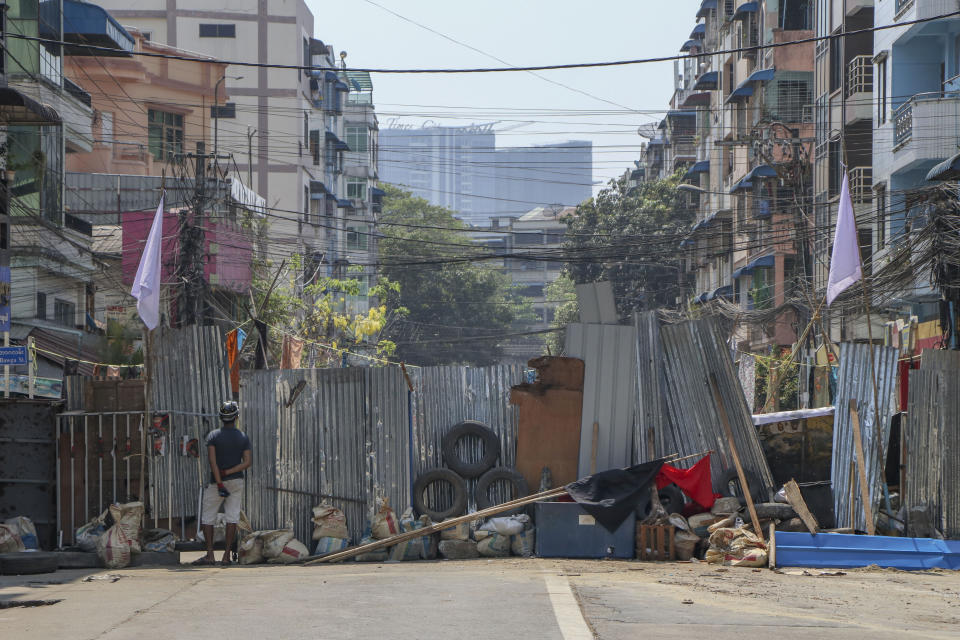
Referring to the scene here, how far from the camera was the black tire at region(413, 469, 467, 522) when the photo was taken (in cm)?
1520

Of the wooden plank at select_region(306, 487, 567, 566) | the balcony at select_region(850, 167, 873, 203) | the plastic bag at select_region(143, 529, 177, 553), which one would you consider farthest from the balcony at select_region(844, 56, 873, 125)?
the plastic bag at select_region(143, 529, 177, 553)

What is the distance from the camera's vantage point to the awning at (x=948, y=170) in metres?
17.2

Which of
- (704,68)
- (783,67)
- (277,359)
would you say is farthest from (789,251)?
(704,68)

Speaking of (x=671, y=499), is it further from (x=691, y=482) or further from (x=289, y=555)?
(x=289, y=555)

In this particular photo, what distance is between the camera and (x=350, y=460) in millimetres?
15297

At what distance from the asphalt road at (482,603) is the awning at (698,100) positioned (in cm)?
5951

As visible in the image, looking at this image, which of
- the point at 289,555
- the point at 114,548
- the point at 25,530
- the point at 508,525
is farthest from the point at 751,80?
the point at 114,548

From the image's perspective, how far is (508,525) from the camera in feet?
47.1

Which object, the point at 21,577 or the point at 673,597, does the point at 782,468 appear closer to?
the point at 673,597

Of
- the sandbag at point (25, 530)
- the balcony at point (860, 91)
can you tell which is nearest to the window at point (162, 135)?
the balcony at point (860, 91)

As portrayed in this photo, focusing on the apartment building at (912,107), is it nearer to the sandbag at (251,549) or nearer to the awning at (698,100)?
the sandbag at (251,549)

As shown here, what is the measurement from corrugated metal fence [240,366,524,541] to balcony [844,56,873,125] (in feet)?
82.1

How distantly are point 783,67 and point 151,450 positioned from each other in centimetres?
3726

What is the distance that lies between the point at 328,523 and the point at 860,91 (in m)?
27.0
